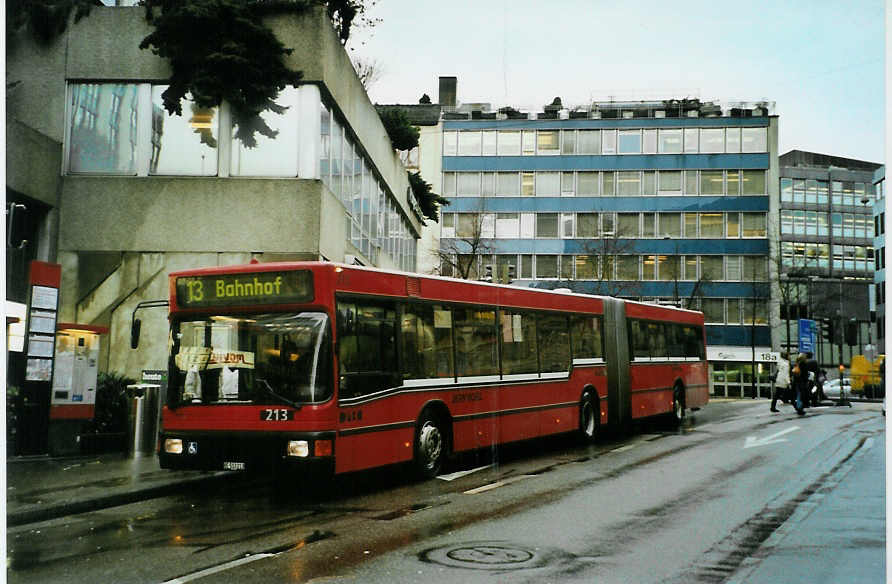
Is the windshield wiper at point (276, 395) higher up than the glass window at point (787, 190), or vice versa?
the glass window at point (787, 190)

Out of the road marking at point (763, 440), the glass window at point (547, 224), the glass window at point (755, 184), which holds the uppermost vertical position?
the glass window at point (755, 184)

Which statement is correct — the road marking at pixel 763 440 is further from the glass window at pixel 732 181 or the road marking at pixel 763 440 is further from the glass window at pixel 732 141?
the glass window at pixel 732 181

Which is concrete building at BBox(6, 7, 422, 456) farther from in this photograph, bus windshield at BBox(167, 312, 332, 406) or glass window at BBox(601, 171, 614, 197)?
glass window at BBox(601, 171, 614, 197)

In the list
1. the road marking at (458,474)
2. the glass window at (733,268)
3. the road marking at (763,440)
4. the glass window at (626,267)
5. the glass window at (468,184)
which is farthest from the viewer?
the glass window at (733,268)

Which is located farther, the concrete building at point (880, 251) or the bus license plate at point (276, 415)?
the bus license plate at point (276, 415)

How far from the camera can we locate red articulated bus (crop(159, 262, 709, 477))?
10.2m

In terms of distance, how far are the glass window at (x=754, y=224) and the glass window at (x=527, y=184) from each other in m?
13.2

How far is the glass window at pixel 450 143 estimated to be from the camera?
121 feet

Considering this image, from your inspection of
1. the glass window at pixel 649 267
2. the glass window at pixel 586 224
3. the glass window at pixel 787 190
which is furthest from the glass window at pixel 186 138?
the glass window at pixel 649 267

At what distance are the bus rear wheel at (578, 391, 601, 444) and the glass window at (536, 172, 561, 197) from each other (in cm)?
3542

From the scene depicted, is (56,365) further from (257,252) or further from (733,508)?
(733,508)

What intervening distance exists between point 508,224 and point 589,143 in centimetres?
730

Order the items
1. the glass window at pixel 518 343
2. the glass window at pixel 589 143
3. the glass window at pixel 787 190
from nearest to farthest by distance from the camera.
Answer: the glass window at pixel 787 190 → the glass window at pixel 518 343 → the glass window at pixel 589 143

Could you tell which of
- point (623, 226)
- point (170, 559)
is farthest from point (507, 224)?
point (170, 559)
